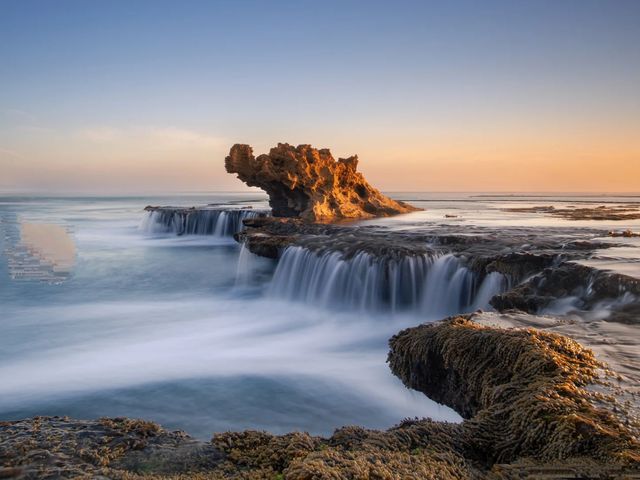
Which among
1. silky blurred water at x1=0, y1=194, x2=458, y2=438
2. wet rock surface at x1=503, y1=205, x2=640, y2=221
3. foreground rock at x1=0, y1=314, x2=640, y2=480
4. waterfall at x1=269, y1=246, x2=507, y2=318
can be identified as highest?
wet rock surface at x1=503, y1=205, x2=640, y2=221

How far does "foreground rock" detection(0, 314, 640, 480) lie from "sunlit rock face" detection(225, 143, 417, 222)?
22753mm

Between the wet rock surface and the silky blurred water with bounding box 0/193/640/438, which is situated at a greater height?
the wet rock surface

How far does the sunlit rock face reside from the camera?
26844 millimetres

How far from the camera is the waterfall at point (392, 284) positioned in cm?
1102

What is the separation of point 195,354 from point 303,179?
18152 millimetres

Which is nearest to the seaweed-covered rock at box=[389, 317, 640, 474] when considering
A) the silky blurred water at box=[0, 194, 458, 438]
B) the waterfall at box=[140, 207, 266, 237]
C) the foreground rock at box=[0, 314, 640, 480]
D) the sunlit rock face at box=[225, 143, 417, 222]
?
the foreground rock at box=[0, 314, 640, 480]

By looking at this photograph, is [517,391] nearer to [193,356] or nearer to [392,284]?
[193,356]

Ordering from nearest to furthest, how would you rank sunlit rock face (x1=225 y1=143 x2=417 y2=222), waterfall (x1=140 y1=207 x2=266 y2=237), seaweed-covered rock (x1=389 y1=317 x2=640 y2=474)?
seaweed-covered rock (x1=389 y1=317 x2=640 y2=474)
sunlit rock face (x1=225 y1=143 x2=417 y2=222)
waterfall (x1=140 y1=207 x2=266 y2=237)

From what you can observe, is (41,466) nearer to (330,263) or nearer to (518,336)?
(518,336)

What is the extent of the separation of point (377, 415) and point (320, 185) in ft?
72.2

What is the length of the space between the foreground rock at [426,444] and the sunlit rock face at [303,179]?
74.6ft

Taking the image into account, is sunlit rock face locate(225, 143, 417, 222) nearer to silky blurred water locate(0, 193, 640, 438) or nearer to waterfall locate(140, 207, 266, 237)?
waterfall locate(140, 207, 266, 237)

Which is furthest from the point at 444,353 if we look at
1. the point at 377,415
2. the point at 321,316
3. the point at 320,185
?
the point at 320,185

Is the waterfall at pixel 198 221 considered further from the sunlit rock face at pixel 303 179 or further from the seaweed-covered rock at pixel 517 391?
the seaweed-covered rock at pixel 517 391
